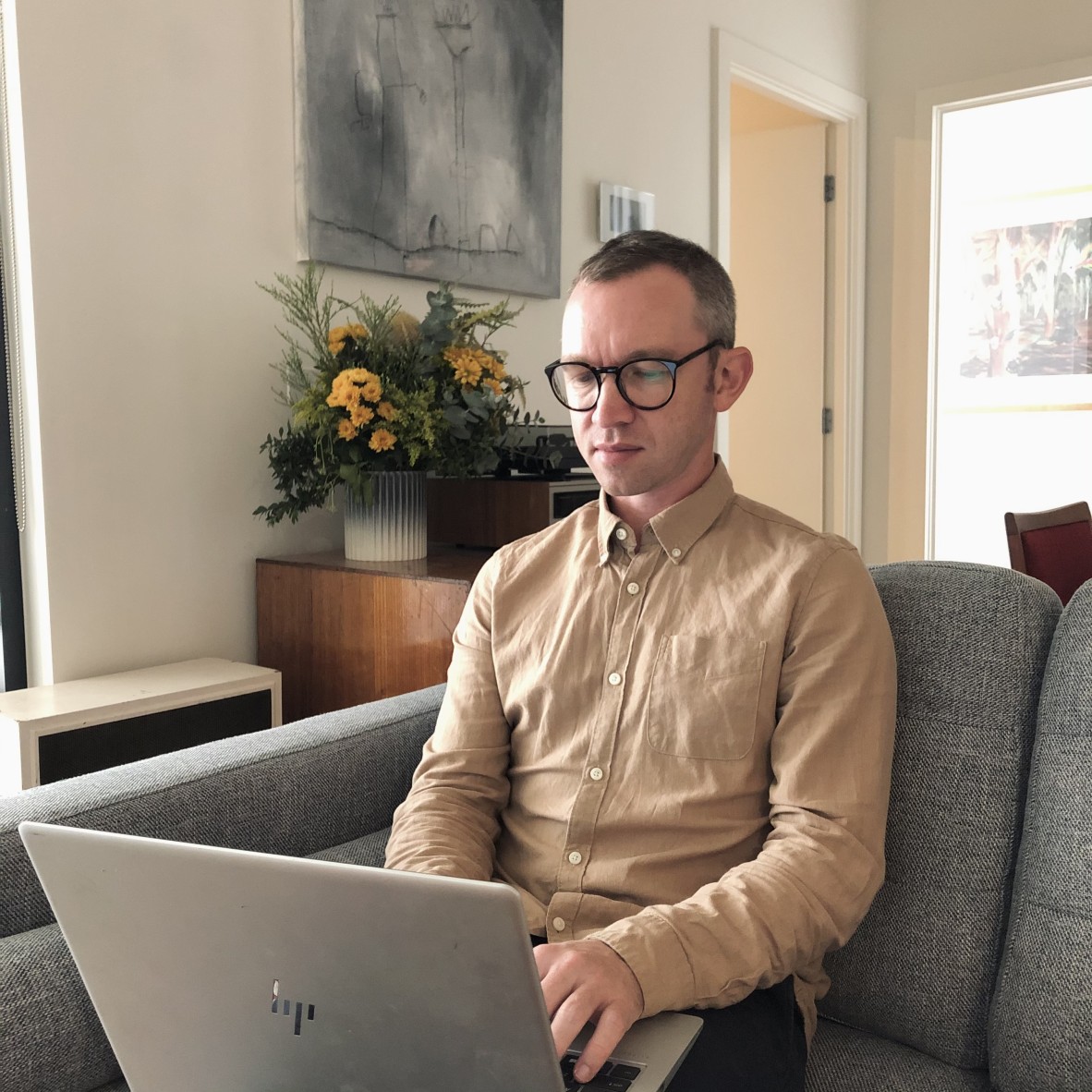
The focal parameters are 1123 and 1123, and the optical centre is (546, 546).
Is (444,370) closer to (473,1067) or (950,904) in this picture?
(950,904)

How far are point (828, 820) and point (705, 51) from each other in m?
3.17

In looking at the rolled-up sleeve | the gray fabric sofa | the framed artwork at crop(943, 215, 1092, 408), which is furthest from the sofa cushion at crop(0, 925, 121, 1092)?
the framed artwork at crop(943, 215, 1092, 408)

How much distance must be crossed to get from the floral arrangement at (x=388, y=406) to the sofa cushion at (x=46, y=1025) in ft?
3.81

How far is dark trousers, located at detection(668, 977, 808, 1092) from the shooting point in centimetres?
97

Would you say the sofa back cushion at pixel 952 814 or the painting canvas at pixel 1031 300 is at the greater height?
the painting canvas at pixel 1031 300

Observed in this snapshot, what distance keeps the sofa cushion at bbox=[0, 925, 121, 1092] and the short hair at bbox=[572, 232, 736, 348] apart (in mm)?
880

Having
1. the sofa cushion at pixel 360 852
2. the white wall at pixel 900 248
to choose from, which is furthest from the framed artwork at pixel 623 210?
the sofa cushion at pixel 360 852

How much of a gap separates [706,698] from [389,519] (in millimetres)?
1176

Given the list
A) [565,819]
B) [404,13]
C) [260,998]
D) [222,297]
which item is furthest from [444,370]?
[260,998]

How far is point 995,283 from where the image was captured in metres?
5.32

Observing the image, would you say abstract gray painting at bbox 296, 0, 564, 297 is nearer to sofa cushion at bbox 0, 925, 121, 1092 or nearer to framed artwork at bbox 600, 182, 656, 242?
framed artwork at bbox 600, 182, 656, 242

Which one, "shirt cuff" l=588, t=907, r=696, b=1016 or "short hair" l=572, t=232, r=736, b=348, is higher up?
"short hair" l=572, t=232, r=736, b=348

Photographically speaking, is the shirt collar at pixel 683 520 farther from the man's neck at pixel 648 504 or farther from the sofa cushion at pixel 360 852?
the sofa cushion at pixel 360 852

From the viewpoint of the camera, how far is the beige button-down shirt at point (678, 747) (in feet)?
3.38
